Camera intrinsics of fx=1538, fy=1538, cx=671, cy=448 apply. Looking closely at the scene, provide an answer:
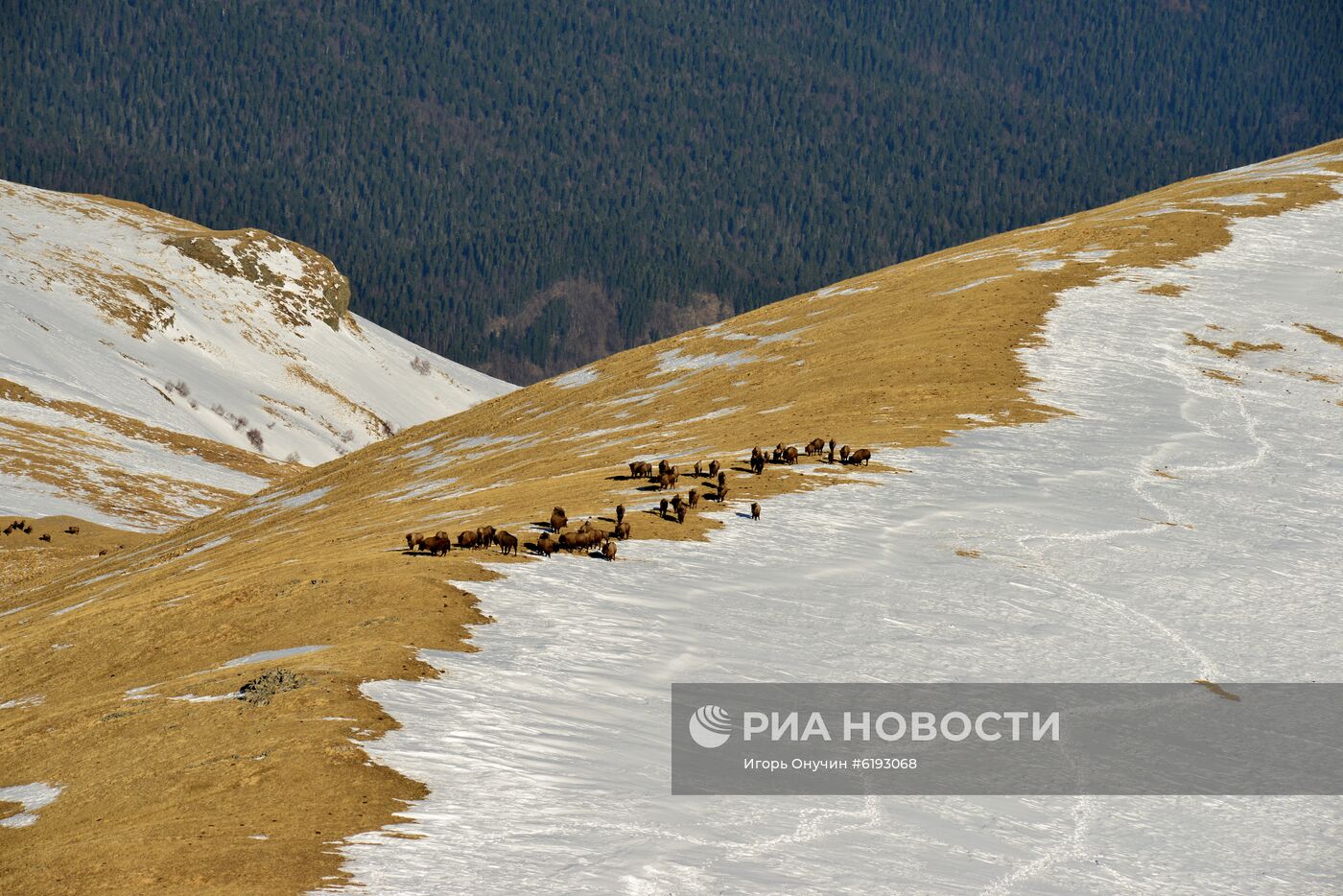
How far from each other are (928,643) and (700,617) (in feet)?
15.2

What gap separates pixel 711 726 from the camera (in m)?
24.9

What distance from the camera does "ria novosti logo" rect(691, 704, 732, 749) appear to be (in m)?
24.4

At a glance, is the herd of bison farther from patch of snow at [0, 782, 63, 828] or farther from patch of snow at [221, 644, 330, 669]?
patch of snow at [0, 782, 63, 828]

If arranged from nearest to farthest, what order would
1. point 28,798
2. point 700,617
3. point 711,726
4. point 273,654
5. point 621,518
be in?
1. point 28,798
2. point 711,726
3. point 273,654
4. point 700,617
5. point 621,518

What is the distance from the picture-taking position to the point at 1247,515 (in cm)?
4519

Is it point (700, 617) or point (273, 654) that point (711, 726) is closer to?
point (700, 617)

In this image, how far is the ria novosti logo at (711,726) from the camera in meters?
24.4

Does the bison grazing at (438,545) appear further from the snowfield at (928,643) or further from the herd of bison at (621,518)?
the snowfield at (928,643)

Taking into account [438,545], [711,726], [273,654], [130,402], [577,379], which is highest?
[577,379]

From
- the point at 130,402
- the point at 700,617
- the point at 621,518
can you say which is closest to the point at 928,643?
the point at 700,617

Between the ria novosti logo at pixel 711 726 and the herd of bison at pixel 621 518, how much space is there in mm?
9337

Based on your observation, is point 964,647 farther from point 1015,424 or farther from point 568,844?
point 1015,424

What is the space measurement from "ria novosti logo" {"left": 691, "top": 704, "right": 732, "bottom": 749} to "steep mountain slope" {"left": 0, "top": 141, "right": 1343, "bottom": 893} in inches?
37.5

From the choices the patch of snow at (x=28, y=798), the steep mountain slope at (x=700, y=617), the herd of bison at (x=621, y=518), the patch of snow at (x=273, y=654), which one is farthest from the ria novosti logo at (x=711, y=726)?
the patch of snow at (x=28, y=798)
